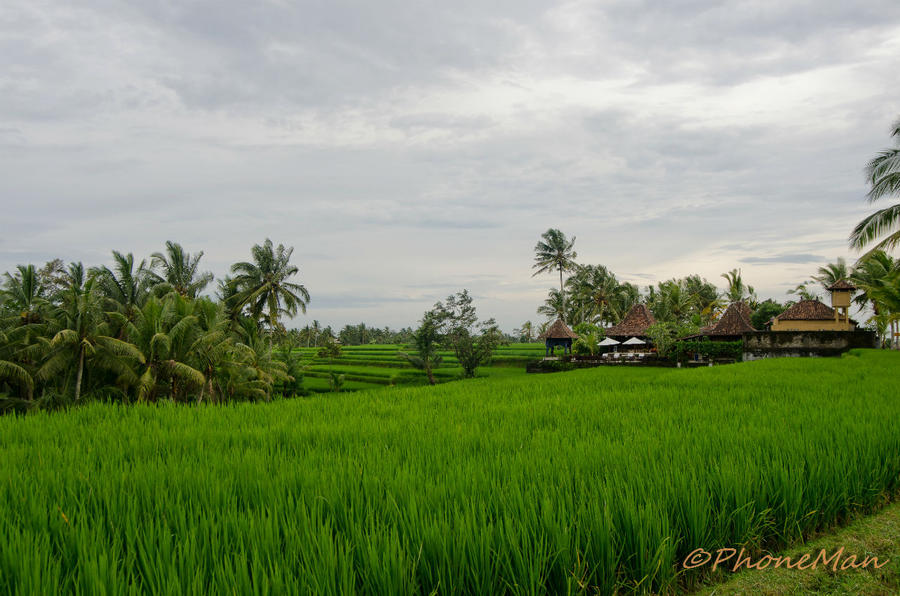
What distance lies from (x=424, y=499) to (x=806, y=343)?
25.5 metres

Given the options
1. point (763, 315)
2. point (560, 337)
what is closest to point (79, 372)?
point (560, 337)

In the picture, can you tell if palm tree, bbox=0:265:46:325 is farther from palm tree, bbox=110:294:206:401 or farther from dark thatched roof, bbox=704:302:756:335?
dark thatched roof, bbox=704:302:756:335

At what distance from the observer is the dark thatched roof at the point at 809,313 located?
25684 millimetres

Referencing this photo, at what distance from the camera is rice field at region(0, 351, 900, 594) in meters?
2.34

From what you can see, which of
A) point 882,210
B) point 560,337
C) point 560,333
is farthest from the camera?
point 560,333

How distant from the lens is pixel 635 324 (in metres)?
35.6

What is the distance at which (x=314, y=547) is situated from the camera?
2516mm

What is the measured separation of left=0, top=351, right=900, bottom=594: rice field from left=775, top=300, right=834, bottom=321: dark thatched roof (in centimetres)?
2289

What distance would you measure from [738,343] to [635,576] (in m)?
26.9

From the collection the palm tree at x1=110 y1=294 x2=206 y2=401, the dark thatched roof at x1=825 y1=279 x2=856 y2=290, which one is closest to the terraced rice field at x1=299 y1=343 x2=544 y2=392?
the palm tree at x1=110 y1=294 x2=206 y2=401

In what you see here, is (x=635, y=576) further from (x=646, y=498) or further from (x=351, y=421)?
(x=351, y=421)

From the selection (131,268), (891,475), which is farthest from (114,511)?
(131,268)

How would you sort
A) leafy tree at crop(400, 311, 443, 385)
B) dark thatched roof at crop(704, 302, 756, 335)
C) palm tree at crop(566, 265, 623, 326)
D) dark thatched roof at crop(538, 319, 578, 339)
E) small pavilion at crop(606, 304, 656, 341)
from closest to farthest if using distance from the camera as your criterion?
dark thatched roof at crop(704, 302, 756, 335)
leafy tree at crop(400, 311, 443, 385)
small pavilion at crop(606, 304, 656, 341)
dark thatched roof at crop(538, 319, 578, 339)
palm tree at crop(566, 265, 623, 326)

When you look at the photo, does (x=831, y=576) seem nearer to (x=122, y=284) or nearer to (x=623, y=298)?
(x=122, y=284)
